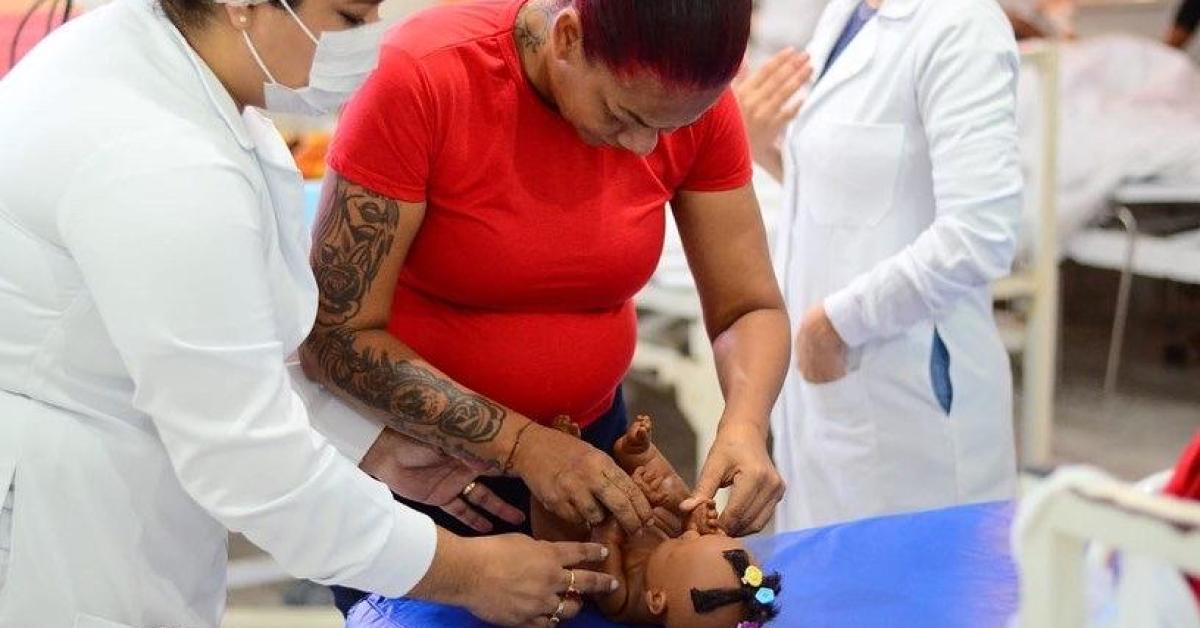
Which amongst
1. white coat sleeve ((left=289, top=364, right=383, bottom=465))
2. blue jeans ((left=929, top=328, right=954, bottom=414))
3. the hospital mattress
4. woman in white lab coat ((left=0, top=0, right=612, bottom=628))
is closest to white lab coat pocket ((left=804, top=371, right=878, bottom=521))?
blue jeans ((left=929, top=328, right=954, bottom=414))

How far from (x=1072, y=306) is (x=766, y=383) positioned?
13.4 feet

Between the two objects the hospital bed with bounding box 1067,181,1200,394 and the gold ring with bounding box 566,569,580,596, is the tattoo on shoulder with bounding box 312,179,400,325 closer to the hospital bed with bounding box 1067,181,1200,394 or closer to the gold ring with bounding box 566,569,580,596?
the gold ring with bounding box 566,569,580,596

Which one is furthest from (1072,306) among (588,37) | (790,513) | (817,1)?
(588,37)

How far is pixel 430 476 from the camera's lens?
1.52 meters

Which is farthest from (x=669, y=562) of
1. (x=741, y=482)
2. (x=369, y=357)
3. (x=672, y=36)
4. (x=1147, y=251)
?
(x=1147, y=251)

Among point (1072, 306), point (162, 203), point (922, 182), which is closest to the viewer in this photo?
point (162, 203)

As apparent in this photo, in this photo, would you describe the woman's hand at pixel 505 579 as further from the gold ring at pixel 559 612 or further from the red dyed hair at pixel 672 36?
the red dyed hair at pixel 672 36

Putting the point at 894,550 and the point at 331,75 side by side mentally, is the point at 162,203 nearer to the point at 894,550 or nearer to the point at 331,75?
the point at 331,75

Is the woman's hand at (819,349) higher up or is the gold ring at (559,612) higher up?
the gold ring at (559,612)

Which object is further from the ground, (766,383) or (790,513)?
(766,383)

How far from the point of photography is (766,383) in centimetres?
160

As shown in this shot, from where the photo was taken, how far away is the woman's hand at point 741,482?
146cm

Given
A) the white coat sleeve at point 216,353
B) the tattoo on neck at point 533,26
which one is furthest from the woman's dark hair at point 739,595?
the tattoo on neck at point 533,26

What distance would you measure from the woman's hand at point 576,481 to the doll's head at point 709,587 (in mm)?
63
